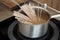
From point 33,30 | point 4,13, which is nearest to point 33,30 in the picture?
point 33,30

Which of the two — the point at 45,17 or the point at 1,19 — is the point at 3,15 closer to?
the point at 1,19

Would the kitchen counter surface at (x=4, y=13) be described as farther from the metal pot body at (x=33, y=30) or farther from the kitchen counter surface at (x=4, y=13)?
the metal pot body at (x=33, y=30)

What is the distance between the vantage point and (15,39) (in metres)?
0.69

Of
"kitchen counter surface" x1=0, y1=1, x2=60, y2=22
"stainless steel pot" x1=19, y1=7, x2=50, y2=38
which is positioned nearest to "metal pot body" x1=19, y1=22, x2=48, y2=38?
"stainless steel pot" x1=19, y1=7, x2=50, y2=38

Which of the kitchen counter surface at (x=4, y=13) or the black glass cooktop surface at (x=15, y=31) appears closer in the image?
the black glass cooktop surface at (x=15, y=31)

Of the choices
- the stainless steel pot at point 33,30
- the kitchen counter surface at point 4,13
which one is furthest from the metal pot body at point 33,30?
the kitchen counter surface at point 4,13

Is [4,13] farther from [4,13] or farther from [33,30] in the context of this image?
[33,30]

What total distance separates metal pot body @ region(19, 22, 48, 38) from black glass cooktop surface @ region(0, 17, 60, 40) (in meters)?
0.03

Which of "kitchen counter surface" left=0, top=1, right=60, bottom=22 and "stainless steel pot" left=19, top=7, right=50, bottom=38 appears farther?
"kitchen counter surface" left=0, top=1, right=60, bottom=22

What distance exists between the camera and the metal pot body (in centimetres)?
65

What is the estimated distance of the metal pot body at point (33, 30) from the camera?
649mm

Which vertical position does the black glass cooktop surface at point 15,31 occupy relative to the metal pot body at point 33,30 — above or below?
below

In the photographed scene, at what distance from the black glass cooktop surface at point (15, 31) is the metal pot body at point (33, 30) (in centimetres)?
3

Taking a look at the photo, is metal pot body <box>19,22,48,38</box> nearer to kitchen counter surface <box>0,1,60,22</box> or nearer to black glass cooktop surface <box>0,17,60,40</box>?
black glass cooktop surface <box>0,17,60,40</box>
